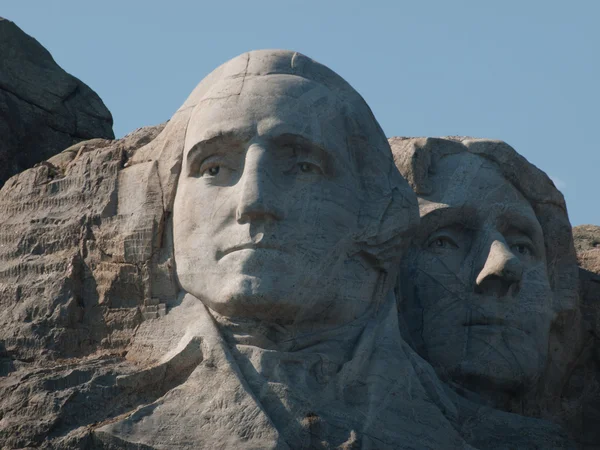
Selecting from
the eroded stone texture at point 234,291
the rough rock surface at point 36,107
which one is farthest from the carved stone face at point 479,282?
the rough rock surface at point 36,107

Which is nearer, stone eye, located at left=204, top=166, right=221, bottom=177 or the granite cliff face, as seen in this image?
the granite cliff face

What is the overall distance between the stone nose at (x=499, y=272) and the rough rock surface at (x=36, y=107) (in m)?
4.68

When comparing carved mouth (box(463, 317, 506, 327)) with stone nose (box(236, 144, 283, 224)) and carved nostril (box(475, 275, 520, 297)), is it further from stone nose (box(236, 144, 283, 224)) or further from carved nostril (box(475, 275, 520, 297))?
stone nose (box(236, 144, 283, 224))

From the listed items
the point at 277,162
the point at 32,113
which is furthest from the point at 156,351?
the point at 32,113

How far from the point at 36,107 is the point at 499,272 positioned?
17.0ft

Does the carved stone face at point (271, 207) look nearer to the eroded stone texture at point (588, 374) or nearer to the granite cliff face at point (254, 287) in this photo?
the granite cliff face at point (254, 287)

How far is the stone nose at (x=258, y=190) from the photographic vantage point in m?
13.7

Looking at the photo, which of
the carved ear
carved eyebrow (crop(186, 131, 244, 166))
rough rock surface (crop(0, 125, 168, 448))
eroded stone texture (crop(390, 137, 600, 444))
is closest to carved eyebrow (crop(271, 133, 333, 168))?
carved eyebrow (crop(186, 131, 244, 166))

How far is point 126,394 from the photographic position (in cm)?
1360

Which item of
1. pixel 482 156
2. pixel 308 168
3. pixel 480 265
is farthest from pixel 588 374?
pixel 308 168

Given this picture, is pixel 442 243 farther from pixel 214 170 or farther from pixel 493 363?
pixel 214 170

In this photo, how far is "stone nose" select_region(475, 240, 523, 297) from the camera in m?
15.2

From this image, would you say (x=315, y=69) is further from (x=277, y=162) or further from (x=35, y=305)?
(x=35, y=305)

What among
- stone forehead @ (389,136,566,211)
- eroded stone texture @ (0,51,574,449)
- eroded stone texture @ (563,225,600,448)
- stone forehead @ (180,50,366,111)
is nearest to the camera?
eroded stone texture @ (0,51,574,449)
